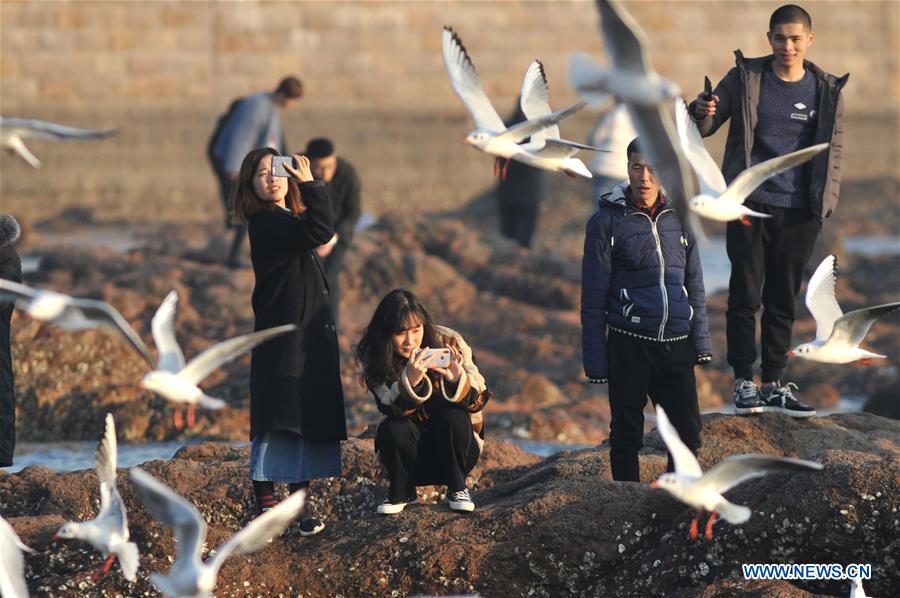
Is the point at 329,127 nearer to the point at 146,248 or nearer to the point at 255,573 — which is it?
the point at 146,248

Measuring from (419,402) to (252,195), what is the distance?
3.22 ft

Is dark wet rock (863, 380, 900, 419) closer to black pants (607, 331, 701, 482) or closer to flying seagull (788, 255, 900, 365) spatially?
flying seagull (788, 255, 900, 365)

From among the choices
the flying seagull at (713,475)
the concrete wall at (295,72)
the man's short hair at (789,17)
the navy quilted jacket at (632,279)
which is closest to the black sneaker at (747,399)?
the navy quilted jacket at (632,279)

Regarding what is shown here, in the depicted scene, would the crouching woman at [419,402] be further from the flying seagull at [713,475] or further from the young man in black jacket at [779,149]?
the young man in black jacket at [779,149]

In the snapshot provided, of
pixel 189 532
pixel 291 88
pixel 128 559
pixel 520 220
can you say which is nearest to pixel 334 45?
pixel 520 220

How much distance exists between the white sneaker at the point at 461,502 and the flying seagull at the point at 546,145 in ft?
4.16

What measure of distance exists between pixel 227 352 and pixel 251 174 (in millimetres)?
1092

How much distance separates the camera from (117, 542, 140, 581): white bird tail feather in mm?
5781

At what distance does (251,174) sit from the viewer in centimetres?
641

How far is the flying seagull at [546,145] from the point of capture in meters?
6.64

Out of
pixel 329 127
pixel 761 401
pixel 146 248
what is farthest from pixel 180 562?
pixel 329 127

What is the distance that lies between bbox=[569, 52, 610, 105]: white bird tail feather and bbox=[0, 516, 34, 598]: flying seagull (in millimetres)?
2392

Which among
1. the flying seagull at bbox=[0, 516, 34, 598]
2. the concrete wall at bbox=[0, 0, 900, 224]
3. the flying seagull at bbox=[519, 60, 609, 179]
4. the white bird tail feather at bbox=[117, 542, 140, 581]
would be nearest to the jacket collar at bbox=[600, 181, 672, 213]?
the flying seagull at bbox=[519, 60, 609, 179]

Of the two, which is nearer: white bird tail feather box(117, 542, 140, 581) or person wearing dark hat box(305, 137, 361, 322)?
white bird tail feather box(117, 542, 140, 581)
